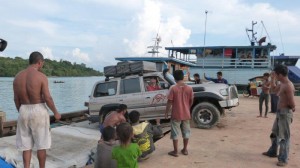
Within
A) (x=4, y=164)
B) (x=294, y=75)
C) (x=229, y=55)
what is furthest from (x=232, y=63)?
(x=4, y=164)

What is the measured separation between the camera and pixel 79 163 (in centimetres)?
755

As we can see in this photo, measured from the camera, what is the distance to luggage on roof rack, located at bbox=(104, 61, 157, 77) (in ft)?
35.0

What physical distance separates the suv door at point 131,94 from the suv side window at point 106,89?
0.84 feet

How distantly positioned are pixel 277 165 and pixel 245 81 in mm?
22218

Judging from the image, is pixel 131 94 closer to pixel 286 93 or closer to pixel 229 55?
pixel 286 93

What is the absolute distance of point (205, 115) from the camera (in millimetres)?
10172

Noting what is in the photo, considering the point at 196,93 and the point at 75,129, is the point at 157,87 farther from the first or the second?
the point at 75,129

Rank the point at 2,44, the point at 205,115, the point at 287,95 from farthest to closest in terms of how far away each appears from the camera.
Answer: the point at 205,115, the point at 2,44, the point at 287,95

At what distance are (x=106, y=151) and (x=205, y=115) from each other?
5.41 metres

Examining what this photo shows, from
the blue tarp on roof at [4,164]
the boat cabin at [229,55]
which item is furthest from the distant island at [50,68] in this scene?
the blue tarp on roof at [4,164]

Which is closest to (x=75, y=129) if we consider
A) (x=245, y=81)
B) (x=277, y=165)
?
(x=277, y=165)

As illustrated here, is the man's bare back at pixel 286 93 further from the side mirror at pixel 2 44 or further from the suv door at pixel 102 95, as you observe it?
the side mirror at pixel 2 44

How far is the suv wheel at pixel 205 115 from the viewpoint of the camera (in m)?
10.0

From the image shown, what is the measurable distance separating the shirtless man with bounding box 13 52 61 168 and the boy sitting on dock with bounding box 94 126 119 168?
0.81 meters
